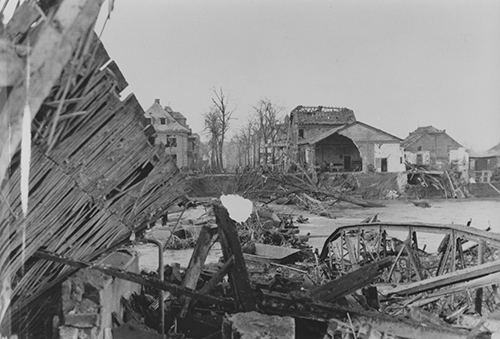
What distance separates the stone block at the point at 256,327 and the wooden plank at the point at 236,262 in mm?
551

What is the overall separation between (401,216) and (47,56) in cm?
2947

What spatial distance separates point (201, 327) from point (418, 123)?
94.8 meters

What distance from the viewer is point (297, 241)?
56.5 ft

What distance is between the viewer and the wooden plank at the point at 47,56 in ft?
9.78

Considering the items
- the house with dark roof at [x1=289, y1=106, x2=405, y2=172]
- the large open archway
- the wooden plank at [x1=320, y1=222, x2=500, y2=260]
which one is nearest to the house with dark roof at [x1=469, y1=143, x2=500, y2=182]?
the house with dark roof at [x1=289, y1=106, x2=405, y2=172]

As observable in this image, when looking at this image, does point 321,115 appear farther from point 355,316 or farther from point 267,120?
point 355,316

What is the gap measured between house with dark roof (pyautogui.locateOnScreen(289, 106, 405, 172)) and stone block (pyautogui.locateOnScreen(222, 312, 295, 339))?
43.8 m

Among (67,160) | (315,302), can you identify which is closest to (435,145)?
(315,302)

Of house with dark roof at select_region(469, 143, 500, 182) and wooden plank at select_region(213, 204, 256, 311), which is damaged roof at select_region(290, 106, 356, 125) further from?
wooden plank at select_region(213, 204, 256, 311)

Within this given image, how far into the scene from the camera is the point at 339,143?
51.2 meters

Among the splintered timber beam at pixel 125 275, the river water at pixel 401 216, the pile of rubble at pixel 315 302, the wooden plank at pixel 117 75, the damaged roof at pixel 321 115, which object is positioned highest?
the damaged roof at pixel 321 115

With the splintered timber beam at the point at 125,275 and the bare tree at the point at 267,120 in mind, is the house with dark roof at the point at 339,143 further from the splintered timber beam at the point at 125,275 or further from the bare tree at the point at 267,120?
the splintered timber beam at the point at 125,275

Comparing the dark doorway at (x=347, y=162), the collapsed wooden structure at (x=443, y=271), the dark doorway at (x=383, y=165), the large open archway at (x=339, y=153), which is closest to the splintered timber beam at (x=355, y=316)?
the collapsed wooden structure at (x=443, y=271)

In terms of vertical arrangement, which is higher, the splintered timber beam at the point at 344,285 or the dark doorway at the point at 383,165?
the dark doorway at the point at 383,165
